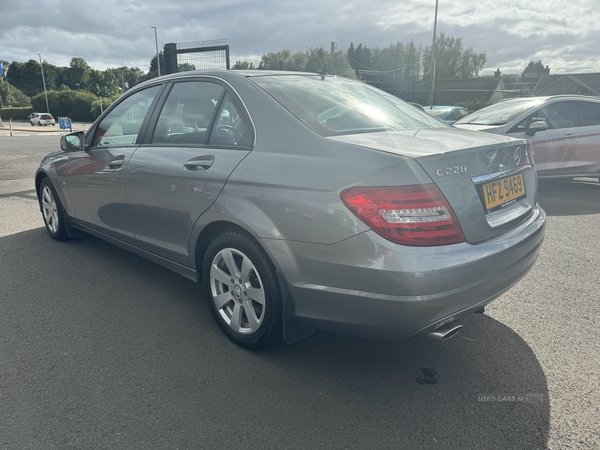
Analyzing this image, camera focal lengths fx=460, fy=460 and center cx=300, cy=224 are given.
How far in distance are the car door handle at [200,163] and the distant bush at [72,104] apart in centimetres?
5885

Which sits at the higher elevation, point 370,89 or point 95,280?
point 370,89

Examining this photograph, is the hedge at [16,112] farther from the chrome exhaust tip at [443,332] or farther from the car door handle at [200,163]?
the chrome exhaust tip at [443,332]

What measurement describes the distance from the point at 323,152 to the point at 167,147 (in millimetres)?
1387

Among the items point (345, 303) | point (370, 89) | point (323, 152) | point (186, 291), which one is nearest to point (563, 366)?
point (345, 303)

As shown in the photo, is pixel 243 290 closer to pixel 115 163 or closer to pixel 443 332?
pixel 443 332

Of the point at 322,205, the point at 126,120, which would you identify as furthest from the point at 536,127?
the point at 322,205

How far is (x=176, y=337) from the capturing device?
2943 mm

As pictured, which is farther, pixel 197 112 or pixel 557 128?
pixel 557 128

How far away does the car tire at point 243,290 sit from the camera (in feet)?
8.15

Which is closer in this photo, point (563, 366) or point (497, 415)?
point (497, 415)

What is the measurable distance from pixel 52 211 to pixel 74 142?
101 cm

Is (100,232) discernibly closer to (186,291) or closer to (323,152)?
(186,291)

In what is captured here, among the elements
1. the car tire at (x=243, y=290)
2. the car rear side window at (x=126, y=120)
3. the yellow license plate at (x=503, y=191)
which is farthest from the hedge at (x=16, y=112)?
the yellow license plate at (x=503, y=191)

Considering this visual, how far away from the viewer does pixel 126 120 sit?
3.82 metres
